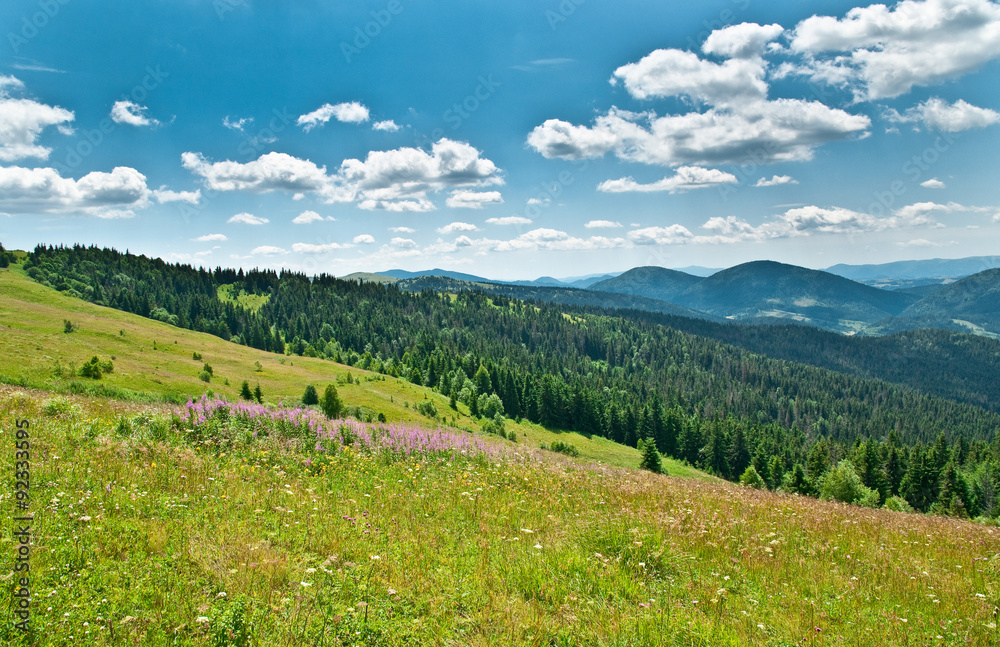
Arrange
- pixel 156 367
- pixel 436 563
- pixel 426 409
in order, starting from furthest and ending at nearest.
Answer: pixel 426 409 → pixel 156 367 → pixel 436 563

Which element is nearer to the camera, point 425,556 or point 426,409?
point 425,556

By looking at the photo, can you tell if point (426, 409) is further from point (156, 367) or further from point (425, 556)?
point (425, 556)

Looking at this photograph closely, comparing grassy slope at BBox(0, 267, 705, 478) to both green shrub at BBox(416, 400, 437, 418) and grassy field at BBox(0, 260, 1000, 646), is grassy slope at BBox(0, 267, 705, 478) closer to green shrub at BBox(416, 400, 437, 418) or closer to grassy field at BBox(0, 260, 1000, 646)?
green shrub at BBox(416, 400, 437, 418)

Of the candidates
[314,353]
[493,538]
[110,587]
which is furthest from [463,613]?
[314,353]

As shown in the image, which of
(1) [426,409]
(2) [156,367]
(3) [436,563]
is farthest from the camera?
(1) [426,409]

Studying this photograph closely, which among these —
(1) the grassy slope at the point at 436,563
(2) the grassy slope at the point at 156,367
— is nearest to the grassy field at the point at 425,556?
(1) the grassy slope at the point at 436,563

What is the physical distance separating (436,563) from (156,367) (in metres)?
61.0

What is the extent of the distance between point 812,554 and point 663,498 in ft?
9.60

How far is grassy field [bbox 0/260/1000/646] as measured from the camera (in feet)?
16.4

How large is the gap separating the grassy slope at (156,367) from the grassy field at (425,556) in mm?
28294

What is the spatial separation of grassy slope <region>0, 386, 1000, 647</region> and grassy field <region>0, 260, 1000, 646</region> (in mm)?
32

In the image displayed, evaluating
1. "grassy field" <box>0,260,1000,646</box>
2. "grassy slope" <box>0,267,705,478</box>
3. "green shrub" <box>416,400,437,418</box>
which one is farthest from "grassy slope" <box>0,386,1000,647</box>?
"green shrub" <box>416,400,437,418</box>

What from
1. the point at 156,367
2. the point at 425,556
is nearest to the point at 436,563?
the point at 425,556

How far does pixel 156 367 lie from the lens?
53.8 meters
